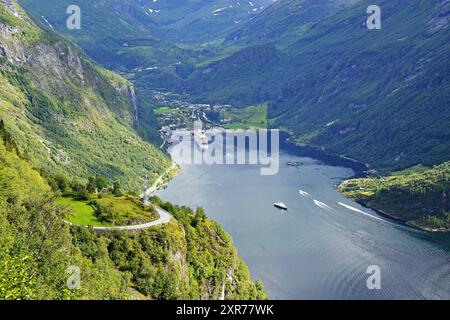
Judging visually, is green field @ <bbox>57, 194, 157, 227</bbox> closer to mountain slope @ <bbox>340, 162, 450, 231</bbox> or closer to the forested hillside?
the forested hillside

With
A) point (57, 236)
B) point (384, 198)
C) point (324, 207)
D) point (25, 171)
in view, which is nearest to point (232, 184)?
point (324, 207)

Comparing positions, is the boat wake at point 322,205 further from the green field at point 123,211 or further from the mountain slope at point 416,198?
the green field at point 123,211

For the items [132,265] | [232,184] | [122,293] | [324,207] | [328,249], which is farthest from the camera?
[232,184]

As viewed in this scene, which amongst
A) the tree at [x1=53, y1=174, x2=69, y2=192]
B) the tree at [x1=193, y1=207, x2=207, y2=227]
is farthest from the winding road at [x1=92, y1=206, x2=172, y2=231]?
the tree at [x1=53, y1=174, x2=69, y2=192]

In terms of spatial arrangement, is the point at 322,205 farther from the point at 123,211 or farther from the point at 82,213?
the point at 82,213

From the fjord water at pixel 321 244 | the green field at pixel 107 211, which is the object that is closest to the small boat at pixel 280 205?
the fjord water at pixel 321 244
